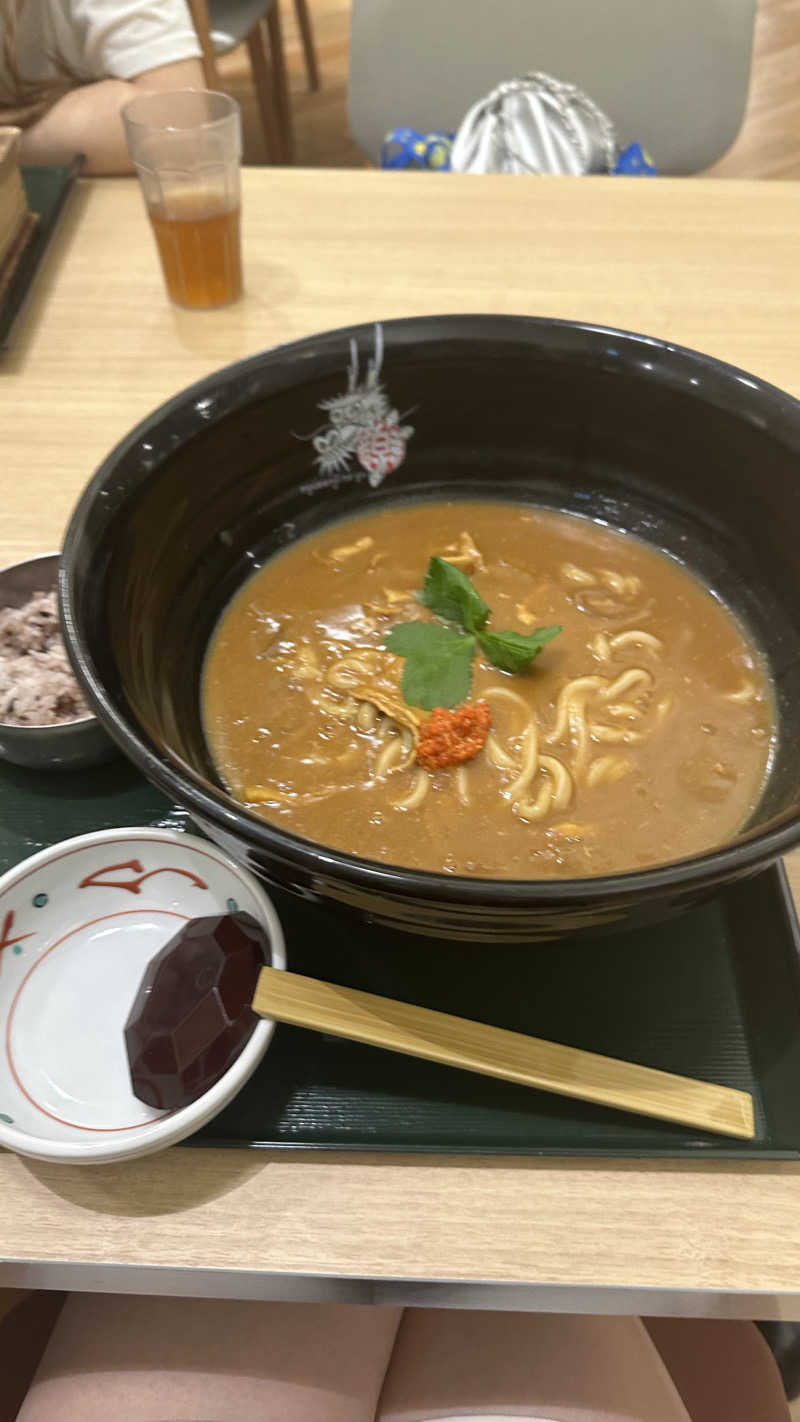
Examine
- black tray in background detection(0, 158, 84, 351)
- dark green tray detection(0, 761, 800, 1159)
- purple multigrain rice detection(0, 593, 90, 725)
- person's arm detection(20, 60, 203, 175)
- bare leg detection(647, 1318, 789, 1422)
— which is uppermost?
person's arm detection(20, 60, 203, 175)

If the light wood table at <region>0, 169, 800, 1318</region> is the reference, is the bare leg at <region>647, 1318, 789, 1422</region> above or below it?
below

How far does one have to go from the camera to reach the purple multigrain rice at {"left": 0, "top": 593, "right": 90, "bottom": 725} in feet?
3.40

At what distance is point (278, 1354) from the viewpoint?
0.92m

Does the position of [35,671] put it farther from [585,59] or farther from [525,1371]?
[585,59]

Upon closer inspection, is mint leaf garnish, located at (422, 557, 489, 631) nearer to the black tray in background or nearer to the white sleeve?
the black tray in background

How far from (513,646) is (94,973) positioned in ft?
1.74

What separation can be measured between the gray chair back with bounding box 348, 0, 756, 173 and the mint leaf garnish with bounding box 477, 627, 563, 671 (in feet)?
6.39

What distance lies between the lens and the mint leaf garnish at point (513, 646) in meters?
1.05

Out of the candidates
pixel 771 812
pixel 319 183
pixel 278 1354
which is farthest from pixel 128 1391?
pixel 319 183

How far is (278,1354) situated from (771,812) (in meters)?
0.69

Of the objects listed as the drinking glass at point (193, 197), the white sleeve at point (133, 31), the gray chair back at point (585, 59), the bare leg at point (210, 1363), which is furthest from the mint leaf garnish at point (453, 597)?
the white sleeve at point (133, 31)

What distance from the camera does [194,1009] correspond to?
81 cm

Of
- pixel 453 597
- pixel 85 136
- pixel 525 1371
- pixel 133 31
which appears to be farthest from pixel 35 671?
pixel 133 31


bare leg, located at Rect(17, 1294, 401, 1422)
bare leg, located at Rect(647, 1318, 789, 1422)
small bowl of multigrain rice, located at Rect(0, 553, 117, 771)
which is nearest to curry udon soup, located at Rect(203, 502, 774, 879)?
small bowl of multigrain rice, located at Rect(0, 553, 117, 771)
